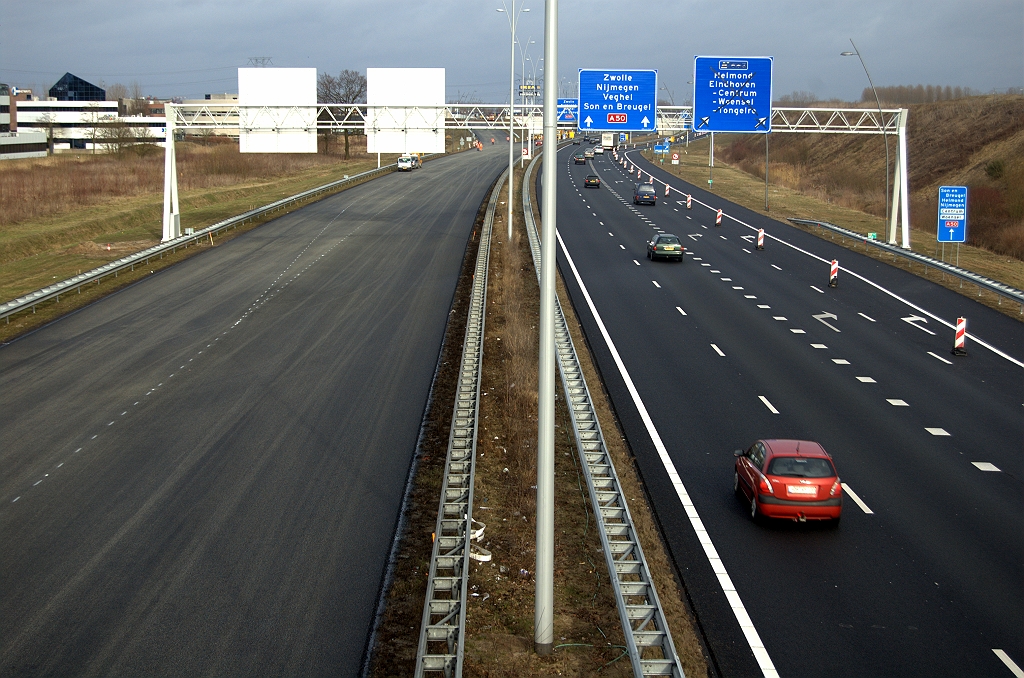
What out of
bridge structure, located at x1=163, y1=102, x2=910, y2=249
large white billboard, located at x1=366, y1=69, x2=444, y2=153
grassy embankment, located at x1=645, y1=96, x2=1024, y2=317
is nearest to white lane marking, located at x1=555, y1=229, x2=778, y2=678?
large white billboard, located at x1=366, y1=69, x2=444, y2=153

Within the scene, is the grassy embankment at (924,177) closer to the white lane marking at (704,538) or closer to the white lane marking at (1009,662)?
the white lane marking at (704,538)

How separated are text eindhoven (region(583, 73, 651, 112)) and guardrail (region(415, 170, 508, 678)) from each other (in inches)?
622

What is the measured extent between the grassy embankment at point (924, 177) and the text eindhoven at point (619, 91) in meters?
14.6

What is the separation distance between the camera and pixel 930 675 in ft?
37.3

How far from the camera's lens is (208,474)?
17.2 meters

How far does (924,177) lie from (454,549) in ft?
297

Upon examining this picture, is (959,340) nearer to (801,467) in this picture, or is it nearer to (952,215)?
(952,215)

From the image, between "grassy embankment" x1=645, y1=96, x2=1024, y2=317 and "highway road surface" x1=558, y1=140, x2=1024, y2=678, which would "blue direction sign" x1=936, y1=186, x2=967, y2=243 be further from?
"highway road surface" x1=558, y1=140, x2=1024, y2=678

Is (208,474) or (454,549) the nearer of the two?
(454,549)

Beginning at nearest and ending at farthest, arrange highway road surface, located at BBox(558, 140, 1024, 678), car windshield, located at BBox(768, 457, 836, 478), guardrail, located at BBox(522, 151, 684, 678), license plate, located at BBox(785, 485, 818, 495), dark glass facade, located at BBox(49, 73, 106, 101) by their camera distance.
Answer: guardrail, located at BBox(522, 151, 684, 678) < highway road surface, located at BBox(558, 140, 1024, 678) < license plate, located at BBox(785, 485, 818, 495) < car windshield, located at BBox(768, 457, 836, 478) < dark glass facade, located at BBox(49, 73, 106, 101)

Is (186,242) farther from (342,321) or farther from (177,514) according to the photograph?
(177,514)

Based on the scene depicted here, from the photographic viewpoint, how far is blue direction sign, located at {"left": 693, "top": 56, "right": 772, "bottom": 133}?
1532 inches

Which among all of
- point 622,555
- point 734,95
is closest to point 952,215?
point 734,95

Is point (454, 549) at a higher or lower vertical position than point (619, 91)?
lower
